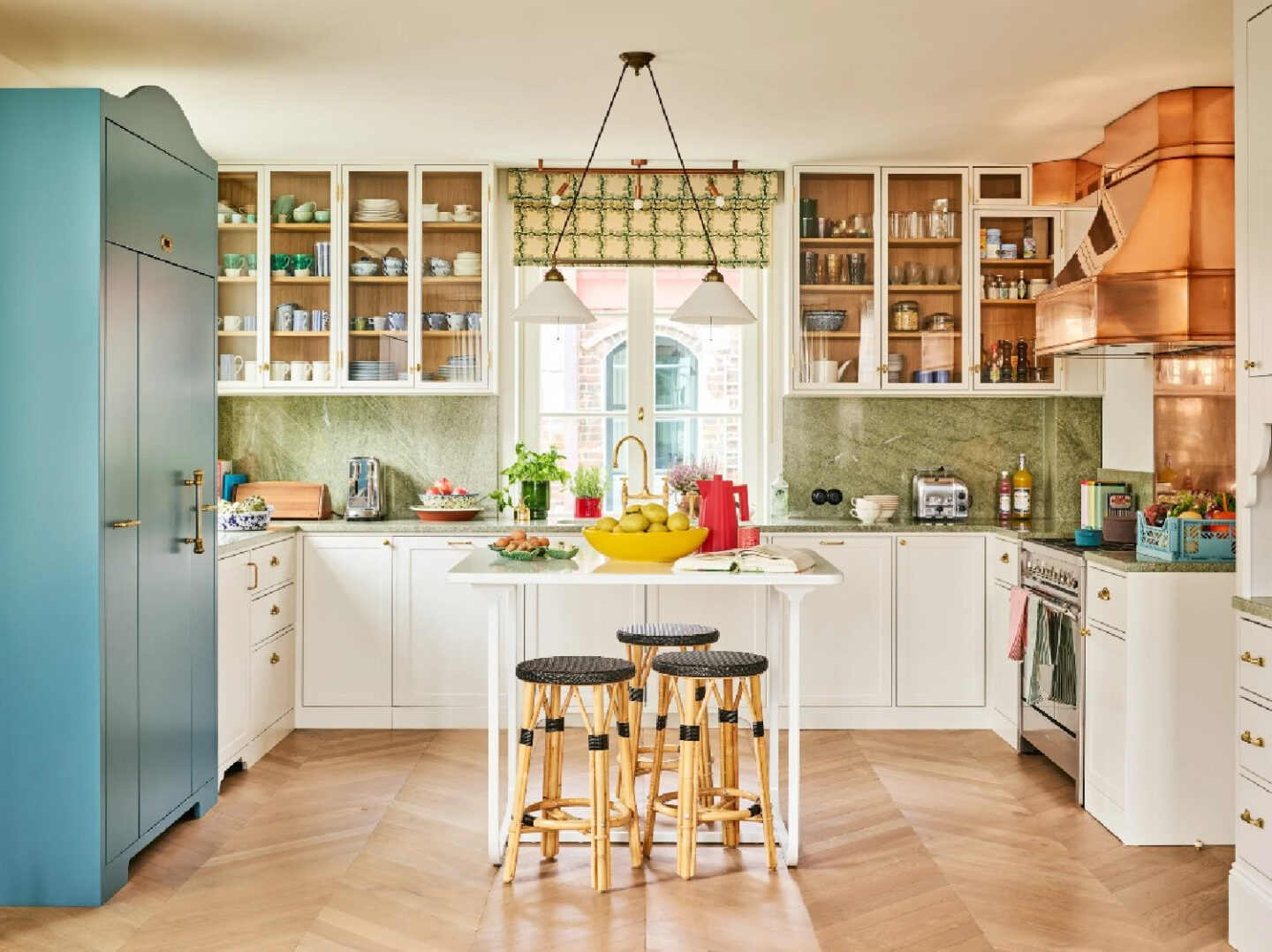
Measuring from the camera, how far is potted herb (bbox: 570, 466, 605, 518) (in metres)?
5.73

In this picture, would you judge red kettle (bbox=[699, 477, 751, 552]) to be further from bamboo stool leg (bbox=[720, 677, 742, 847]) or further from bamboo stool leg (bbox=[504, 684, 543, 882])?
bamboo stool leg (bbox=[504, 684, 543, 882])

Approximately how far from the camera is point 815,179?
5797 millimetres

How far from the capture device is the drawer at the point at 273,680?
4.92 meters

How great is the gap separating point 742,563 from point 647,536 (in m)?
0.32

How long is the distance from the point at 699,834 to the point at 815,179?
3.24m

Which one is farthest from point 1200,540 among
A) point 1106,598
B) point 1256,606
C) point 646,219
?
point 646,219

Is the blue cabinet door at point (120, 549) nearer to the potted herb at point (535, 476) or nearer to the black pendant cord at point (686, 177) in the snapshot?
the black pendant cord at point (686, 177)

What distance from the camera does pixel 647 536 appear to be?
12.3ft

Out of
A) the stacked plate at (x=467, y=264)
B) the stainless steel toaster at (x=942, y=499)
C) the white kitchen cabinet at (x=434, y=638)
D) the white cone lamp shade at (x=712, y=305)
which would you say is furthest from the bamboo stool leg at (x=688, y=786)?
the stacked plate at (x=467, y=264)

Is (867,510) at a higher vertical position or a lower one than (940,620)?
higher

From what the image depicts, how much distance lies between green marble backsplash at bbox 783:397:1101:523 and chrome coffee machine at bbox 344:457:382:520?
2.02m

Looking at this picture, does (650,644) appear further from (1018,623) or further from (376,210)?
(376,210)

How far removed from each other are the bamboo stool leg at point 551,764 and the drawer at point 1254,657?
1.90 meters

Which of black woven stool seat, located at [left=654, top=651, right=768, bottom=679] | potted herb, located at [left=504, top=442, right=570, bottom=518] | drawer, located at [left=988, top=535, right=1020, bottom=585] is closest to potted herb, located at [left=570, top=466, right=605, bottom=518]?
potted herb, located at [left=504, top=442, right=570, bottom=518]
